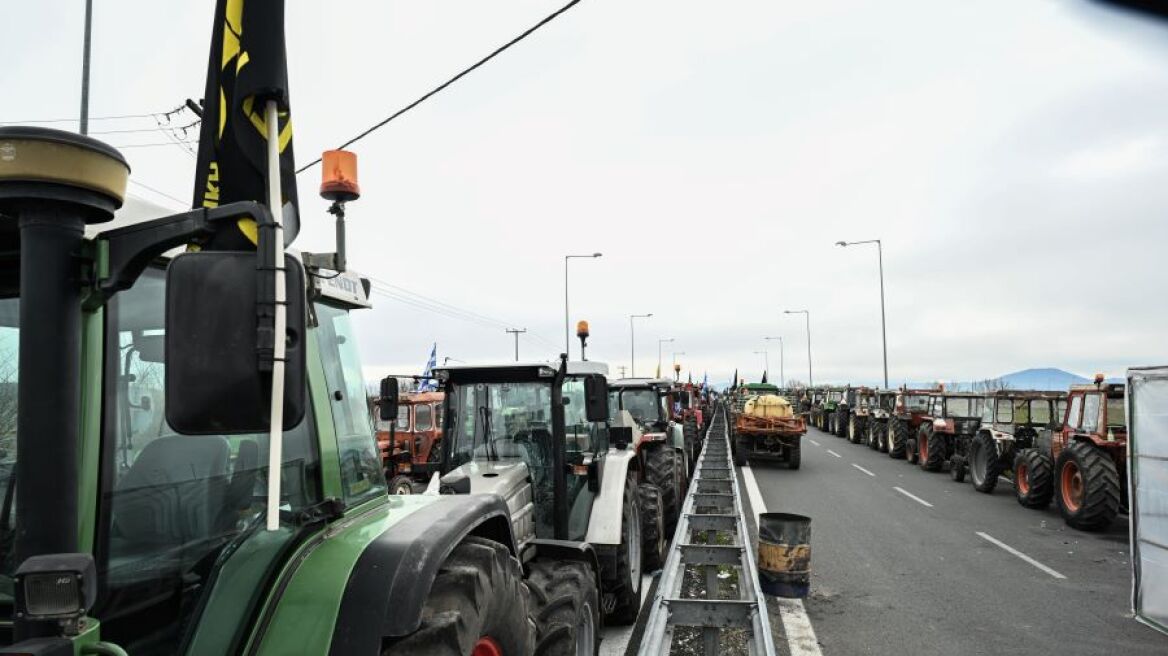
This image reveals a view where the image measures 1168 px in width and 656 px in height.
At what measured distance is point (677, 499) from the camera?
949 centimetres

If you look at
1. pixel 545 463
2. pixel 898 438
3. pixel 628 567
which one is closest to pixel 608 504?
pixel 628 567

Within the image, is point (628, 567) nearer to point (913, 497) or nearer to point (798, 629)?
point (798, 629)

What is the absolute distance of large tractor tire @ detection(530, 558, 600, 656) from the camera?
338cm

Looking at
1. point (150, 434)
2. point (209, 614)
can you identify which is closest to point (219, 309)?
point (150, 434)

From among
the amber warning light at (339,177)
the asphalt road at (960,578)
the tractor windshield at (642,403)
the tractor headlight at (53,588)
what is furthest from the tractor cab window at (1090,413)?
the tractor headlight at (53,588)

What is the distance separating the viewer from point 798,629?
598 cm

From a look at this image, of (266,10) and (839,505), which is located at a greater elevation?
(266,10)

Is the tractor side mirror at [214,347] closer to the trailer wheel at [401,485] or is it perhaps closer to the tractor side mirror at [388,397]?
the tractor side mirror at [388,397]

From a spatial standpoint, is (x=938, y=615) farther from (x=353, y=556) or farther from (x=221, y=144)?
(x=221, y=144)

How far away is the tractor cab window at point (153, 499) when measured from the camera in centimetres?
163

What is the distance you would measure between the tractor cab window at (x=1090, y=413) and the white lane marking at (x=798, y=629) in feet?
21.7

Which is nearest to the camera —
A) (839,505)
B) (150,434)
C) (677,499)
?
(150,434)

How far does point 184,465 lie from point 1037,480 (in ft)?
42.6

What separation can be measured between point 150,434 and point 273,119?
839 mm
